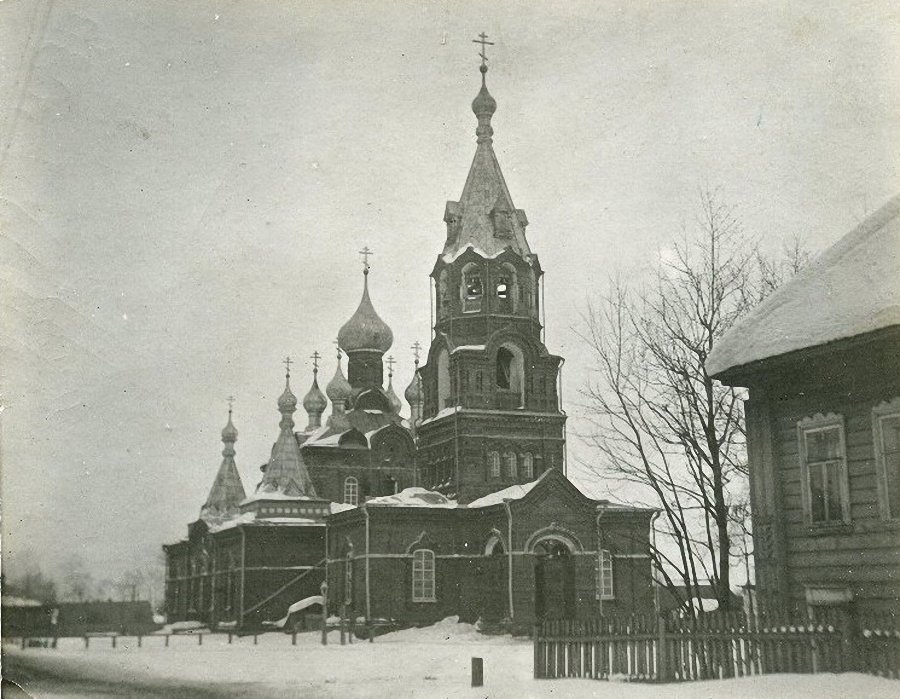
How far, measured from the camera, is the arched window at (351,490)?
39.3 m

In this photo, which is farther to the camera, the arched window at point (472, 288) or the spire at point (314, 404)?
the spire at point (314, 404)

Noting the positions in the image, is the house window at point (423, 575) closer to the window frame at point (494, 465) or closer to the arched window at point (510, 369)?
the window frame at point (494, 465)

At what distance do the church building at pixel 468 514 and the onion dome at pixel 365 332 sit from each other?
2974mm

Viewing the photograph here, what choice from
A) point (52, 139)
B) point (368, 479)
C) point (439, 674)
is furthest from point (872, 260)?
point (368, 479)

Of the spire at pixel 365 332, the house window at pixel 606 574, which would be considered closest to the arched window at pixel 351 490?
the spire at pixel 365 332

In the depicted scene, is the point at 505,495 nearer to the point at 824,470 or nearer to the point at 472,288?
the point at 472,288

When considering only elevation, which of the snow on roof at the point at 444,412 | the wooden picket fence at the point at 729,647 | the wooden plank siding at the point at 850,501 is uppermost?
the snow on roof at the point at 444,412

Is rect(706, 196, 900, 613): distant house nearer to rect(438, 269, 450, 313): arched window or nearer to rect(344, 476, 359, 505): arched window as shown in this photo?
rect(438, 269, 450, 313): arched window

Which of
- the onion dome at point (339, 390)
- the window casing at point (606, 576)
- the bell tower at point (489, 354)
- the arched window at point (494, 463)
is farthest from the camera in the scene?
the onion dome at point (339, 390)

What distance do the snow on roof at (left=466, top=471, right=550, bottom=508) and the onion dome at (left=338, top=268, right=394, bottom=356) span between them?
10.9 meters

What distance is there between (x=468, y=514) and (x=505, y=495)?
148cm

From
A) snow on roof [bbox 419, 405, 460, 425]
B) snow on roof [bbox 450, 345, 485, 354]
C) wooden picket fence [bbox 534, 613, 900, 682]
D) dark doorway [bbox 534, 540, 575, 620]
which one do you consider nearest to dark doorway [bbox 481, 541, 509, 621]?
dark doorway [bbox 534, 540, 575, 620]

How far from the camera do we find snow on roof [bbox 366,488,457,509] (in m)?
30.7

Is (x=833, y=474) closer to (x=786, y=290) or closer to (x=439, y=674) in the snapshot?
(x=786, y=290)
